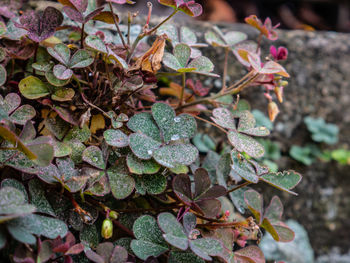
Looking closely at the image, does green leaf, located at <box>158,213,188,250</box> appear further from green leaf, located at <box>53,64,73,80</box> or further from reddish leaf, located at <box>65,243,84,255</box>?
green leaf, located at <box>53,64,73,80</box>

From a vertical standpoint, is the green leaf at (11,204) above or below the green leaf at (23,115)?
below

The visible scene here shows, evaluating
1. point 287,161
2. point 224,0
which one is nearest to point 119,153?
point 287,161

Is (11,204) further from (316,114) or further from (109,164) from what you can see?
(316,114)

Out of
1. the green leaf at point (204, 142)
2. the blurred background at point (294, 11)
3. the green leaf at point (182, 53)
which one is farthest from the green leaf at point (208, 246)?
the blurred background at point (294, 11)

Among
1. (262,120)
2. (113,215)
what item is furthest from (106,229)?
(262,120)

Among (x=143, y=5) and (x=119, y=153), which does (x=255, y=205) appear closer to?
(x=119, y=153)

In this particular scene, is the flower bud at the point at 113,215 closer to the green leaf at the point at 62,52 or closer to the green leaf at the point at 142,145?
the green leaf at the point at 142,145
